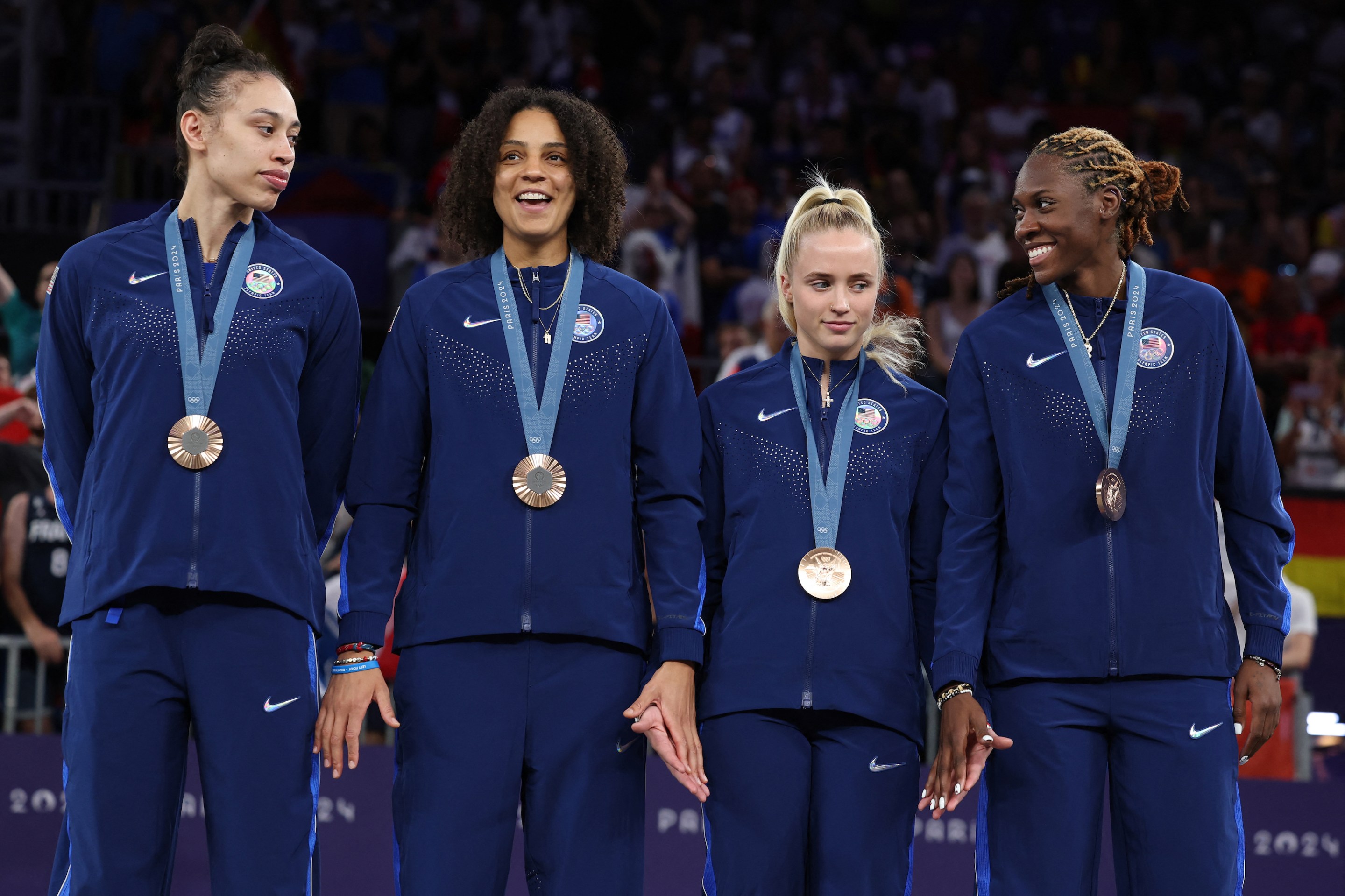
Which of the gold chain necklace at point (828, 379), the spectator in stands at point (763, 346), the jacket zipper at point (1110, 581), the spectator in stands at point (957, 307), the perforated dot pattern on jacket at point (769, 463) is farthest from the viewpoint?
the spectator in stands at point (957, 307)

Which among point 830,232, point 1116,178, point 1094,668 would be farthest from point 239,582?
point 1116,178

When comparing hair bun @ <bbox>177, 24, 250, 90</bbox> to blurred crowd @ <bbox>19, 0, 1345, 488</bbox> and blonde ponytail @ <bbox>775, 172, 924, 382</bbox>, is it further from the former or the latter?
blurred crowd @ <bbox>19, 0, 1345, 488</bbox>

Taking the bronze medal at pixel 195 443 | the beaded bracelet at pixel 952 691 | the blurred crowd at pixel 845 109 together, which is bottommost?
the beaded bracelet at pixel 952 691

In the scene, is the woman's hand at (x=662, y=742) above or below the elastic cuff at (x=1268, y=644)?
below

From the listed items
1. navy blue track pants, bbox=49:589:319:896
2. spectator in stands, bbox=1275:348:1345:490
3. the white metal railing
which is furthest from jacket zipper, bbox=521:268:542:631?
spectator in stands, bbox=1275:348:1345:490

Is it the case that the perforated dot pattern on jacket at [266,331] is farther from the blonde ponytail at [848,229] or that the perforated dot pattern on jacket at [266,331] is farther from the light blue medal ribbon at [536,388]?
the blonde ponytail at [848,229]

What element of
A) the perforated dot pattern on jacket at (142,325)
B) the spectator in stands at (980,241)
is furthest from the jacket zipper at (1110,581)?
the spectator in stands at (980,241)

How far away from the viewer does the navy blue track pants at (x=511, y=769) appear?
2975 mm

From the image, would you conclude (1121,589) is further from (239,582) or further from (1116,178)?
(239,582)

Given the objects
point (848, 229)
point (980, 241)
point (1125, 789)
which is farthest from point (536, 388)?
point (980, 241)

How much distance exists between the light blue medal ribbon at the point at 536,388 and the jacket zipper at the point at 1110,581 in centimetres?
115

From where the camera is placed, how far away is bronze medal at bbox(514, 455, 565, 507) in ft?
10.00

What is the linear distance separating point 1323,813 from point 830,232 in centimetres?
280

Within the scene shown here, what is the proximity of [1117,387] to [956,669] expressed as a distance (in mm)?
698
